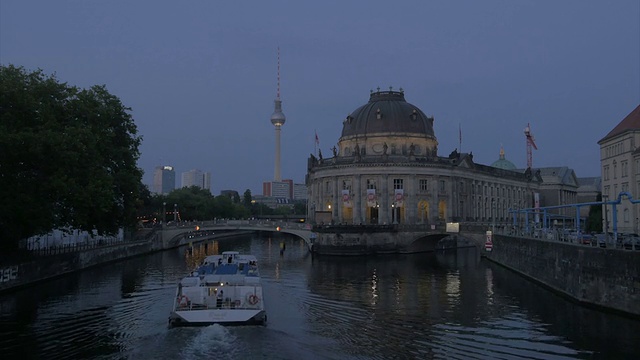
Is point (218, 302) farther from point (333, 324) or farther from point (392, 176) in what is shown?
point (392, 176)

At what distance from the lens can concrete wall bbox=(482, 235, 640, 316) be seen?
41.5m

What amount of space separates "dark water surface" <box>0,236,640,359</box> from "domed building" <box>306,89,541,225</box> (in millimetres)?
52970

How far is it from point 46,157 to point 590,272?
46285mm

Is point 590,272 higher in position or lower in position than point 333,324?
higher

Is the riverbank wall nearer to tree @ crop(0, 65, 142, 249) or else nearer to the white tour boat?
tree @ crop(0, 65, 142, 249)

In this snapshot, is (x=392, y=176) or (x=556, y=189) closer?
(x=392, y=176)

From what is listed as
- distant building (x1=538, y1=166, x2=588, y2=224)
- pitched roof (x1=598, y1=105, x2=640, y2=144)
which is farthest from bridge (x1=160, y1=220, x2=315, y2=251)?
distant building (x1=538, y1=166, x2=588, y2=224)

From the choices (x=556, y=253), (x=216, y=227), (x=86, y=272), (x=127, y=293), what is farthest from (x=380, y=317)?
(x=216, y=227)

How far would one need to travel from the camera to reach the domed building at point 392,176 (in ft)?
403

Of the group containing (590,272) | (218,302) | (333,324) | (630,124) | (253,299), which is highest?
(630,124)

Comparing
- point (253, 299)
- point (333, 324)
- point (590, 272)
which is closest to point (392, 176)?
point (590, 272)

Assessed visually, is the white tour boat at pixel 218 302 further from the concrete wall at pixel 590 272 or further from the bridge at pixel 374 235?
the bridge at pixel 374 235

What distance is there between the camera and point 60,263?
6912 centimetres

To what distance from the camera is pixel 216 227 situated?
12331cm
